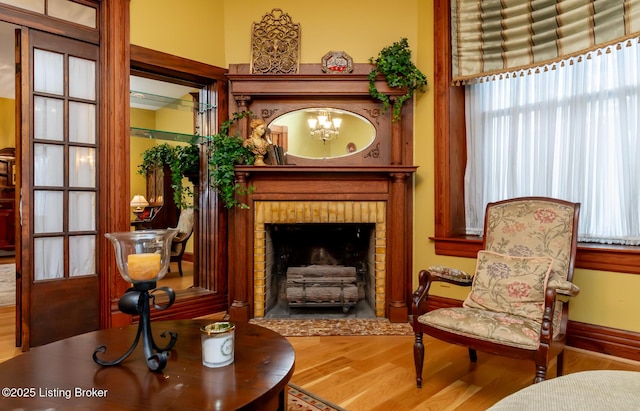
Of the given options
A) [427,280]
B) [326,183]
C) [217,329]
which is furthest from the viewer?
[326,183]

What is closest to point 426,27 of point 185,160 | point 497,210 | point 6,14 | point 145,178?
point 497,210

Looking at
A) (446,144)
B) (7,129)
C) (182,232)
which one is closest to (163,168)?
(182,232)

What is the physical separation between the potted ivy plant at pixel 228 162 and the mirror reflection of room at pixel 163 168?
1.43 feet

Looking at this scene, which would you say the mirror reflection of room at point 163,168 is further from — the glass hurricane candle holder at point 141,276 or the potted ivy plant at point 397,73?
the glass hurricane candle holder at point 141,276

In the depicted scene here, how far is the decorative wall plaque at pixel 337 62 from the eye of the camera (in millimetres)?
3264

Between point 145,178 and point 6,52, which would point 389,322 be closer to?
point 145,178

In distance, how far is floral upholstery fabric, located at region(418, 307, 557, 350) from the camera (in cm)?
169

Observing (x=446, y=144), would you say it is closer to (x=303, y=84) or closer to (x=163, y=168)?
(x=303, y=84)

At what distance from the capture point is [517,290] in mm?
2002

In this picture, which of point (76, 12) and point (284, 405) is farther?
point (76, 12)

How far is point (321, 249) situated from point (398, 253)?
33.8 inches

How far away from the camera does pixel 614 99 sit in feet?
8.10

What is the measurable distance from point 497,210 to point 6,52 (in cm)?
609

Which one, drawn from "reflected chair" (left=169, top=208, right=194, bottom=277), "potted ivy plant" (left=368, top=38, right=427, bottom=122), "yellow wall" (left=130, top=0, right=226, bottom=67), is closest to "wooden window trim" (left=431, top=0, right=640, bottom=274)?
"potted ivy plant" (left=368, top=38, right=427, bottom=122)
